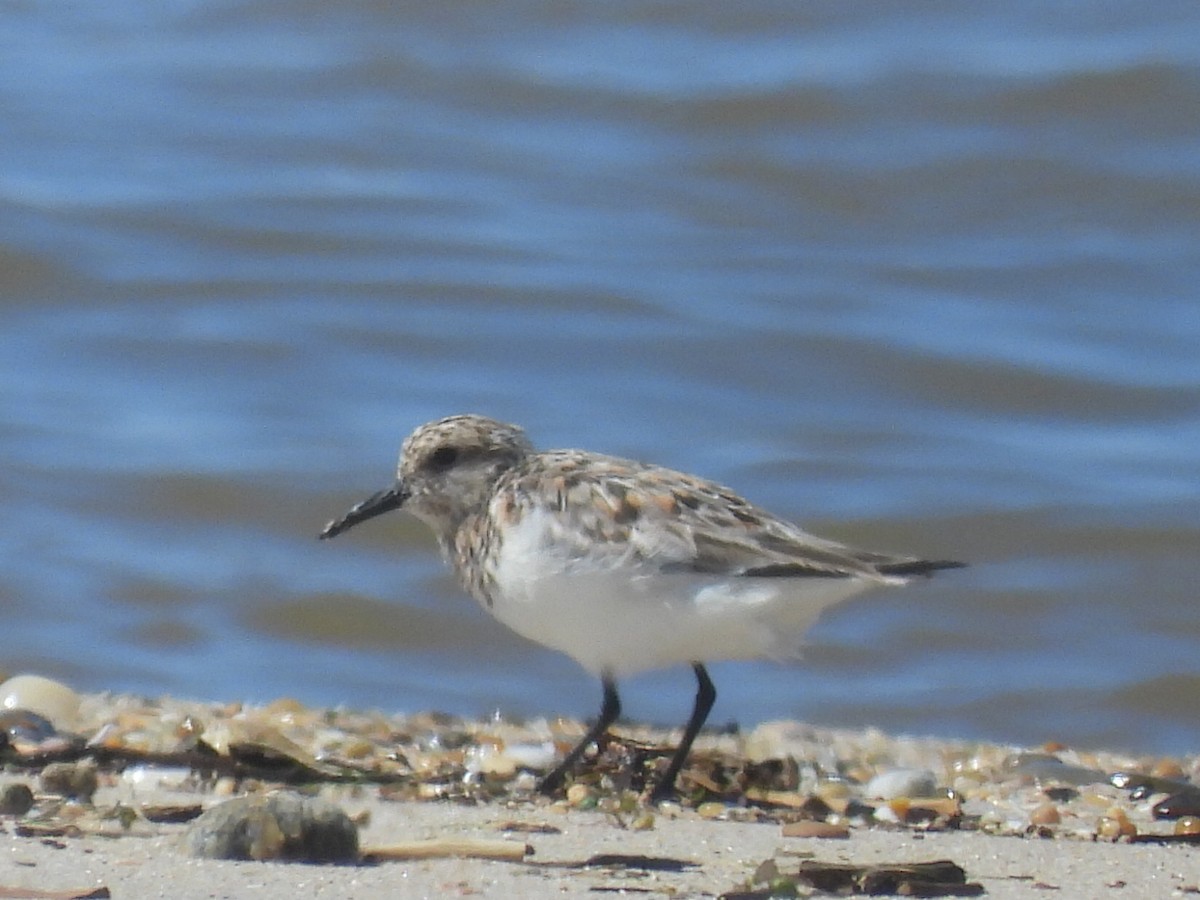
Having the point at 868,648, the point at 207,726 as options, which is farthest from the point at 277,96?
→ the point at 207,726

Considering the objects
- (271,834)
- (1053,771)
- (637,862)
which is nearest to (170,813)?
(271,834)

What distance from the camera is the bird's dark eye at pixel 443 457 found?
472 cm

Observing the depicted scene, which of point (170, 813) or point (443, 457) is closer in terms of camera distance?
point (170, 813)

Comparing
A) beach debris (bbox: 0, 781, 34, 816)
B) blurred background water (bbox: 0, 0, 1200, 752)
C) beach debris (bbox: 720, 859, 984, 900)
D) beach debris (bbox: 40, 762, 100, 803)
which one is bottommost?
beach debris (bbox: 720, 859, 984, 900)

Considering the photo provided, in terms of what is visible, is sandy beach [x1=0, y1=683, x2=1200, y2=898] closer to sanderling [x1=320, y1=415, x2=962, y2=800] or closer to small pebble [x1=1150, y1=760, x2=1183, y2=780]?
small pebble [x1=1150, y1=760, x2=1183, y2=780]

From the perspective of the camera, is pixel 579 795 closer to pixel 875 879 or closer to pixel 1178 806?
pixel 875 879

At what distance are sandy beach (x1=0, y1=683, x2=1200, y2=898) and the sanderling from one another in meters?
0.26

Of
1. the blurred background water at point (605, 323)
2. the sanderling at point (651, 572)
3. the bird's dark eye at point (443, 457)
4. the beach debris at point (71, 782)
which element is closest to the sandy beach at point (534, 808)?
the beach debris at point (71, 782)

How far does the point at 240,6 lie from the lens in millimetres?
12250

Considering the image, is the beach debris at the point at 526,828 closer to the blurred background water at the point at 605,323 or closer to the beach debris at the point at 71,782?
the beach debris at the point at 71,782

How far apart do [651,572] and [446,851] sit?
94cm

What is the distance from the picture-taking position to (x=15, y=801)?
3598 mm

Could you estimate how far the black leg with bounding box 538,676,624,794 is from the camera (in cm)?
423

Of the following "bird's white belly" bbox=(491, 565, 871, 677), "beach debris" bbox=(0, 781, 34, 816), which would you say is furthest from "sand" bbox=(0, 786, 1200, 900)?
"bird's white belly" bbox=(491, 565, 871, 677)
